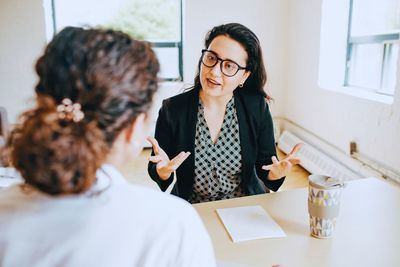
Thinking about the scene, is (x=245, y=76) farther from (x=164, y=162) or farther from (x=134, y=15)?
(x=134, y=15)

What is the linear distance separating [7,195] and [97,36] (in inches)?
11.7

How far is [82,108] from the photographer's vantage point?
0.56 meters

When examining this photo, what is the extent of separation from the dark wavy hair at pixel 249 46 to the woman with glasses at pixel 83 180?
3.40ft

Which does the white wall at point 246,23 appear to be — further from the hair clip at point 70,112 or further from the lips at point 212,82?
the hair clip at point 70,112

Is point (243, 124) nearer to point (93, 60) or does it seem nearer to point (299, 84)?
point (93, 60)

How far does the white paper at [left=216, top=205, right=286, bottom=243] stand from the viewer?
3.53 ft

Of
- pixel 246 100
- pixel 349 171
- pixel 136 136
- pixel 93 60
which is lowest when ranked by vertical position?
pixel 349 171

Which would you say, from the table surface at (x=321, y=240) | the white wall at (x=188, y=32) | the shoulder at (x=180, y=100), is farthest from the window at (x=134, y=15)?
the table surface at (x=321, y=240)

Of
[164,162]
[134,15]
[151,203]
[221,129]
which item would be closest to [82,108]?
[151,203]

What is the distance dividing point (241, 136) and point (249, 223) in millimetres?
537

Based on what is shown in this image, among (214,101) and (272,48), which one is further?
(272,48)

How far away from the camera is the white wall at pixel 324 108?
2482 millimetres

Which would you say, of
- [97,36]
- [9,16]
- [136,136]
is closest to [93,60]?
[97,36]

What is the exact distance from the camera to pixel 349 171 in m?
2.86
